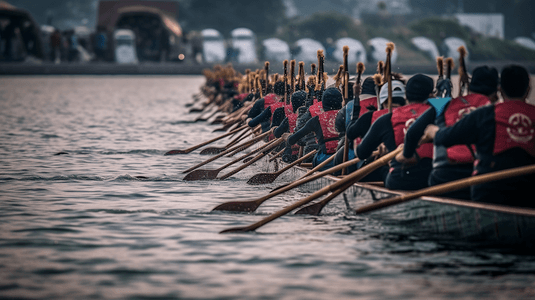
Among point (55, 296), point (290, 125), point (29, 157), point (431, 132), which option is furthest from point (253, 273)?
point (29, 157)

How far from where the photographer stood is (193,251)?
8508mm

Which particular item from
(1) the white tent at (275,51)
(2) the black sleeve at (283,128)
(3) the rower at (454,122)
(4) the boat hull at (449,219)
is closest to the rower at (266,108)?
(2) the black sleeve at (283,128)

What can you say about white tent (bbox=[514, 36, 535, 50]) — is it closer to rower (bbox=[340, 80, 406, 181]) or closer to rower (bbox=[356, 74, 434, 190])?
rower (bbox=[340, 80, 406, 181])

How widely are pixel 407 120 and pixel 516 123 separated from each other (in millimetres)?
1651

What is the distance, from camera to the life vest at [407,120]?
29.3 ft

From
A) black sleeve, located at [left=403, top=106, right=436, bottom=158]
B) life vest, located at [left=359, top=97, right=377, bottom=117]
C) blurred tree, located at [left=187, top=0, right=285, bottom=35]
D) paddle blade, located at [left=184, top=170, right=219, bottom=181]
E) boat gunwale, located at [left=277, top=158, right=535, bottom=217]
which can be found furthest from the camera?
blurred tree, located at [left=187, top=0, right=285, bottom=35]

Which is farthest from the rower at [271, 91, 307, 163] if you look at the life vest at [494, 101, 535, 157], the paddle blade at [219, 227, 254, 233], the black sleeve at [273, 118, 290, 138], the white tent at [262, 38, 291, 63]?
the white tent at [262, 38, 291, 63]

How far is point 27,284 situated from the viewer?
7199mm

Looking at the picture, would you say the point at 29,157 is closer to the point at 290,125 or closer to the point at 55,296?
the point at 290,125

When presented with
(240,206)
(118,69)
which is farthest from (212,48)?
(240,206)

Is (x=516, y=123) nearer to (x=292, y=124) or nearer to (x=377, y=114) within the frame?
(x=377, y=114)

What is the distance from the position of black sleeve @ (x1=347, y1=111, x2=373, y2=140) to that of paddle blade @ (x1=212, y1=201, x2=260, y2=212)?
170 cm

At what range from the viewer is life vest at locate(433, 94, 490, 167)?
8234 millimetres

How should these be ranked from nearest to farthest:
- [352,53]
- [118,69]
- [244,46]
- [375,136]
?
1. [375,136]
2. [118,69]
3. [352,53]
4. [244,46]
